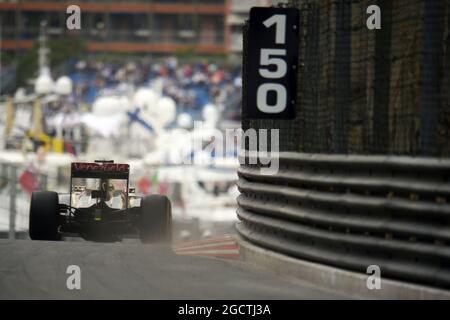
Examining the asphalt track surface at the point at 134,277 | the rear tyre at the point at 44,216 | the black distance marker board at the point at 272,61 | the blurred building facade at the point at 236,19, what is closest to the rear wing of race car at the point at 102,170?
the rear tyre at the point at 44,216

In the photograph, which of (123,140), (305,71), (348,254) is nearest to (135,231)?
(305,71)

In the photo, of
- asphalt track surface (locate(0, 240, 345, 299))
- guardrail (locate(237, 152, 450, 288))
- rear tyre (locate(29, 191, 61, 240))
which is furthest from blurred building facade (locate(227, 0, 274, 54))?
guardrail (locate(237, 152, 450, 288))

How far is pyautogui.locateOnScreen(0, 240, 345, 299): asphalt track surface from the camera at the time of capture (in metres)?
10.7

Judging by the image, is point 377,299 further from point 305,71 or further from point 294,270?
point 305,71

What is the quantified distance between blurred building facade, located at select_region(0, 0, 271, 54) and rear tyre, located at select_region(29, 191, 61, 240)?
10021cm

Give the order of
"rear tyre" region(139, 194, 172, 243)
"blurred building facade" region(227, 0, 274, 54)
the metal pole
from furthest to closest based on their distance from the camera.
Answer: "blurred building facade" region(227, 0, 274, 54) → the metal pole → "rear tyre" region(139, 194, 172, 243)

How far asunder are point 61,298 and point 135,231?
9.01 m

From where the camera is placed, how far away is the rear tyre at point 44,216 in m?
18.2

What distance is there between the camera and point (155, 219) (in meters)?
18.2

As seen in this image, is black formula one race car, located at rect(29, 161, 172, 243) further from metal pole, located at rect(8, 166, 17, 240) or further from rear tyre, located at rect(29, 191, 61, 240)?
metal pole, located at rect(8, 166, 17, 240)

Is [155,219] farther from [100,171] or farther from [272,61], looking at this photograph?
[272,61]

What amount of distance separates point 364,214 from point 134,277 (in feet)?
6.53

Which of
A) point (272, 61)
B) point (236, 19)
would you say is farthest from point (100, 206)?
point (236, 19)

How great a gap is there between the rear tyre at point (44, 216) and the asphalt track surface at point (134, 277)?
226cm
